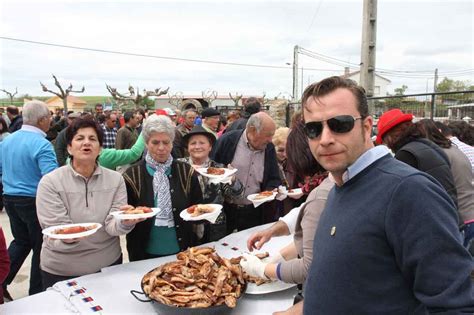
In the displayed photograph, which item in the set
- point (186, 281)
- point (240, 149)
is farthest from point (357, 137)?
point (240, 149)

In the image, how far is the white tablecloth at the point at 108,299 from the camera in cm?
179

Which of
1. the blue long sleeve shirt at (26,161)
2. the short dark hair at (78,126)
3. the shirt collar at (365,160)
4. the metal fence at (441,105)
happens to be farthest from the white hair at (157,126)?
the metal fence at (441,105)

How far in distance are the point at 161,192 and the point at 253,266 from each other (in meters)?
0.97

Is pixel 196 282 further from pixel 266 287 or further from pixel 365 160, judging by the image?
pixel 365 160

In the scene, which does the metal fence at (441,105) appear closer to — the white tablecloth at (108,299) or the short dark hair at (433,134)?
the short dark hair at (433,134)

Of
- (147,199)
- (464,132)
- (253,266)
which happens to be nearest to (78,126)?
(147,199)

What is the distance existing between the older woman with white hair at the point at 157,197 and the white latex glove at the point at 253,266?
0.78 metres

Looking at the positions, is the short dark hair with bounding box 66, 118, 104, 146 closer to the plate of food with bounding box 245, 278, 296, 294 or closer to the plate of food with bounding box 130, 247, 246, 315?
the plate of food with bounding box 130, 247, 246, 315

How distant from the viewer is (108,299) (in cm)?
187

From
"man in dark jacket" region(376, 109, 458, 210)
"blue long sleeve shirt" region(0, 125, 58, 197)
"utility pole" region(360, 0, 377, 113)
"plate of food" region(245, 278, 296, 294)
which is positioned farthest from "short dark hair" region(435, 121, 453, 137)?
"blue long sleeve shirt" region(0, 125, 58, 197)

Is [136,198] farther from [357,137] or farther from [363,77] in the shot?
[363,77]

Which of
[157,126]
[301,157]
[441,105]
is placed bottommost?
[301,157]

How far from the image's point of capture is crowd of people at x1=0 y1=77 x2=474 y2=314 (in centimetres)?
93

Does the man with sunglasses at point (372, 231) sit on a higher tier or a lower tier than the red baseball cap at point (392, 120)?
lower
